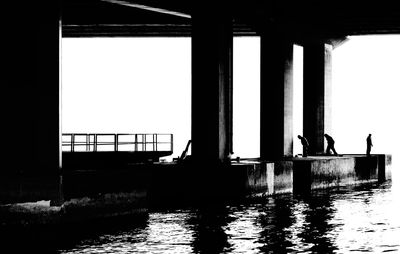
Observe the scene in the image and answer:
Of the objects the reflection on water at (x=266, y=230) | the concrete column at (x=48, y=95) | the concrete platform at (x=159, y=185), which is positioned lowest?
the reflection on water at (x=266, y=230)

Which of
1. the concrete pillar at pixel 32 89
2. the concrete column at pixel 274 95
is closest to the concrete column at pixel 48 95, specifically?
the concrete pillar at pixel 32 89

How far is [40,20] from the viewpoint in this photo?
2181 cm

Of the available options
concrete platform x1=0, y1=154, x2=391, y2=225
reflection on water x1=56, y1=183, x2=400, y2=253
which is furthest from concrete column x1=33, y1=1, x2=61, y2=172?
reflection on water x1=56, y1=183, x2=400, y2=253

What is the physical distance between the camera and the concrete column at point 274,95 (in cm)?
3975

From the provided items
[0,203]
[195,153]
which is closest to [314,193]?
[195,153]

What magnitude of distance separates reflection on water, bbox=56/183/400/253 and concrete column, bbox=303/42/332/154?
1628cm

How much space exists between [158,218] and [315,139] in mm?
24631

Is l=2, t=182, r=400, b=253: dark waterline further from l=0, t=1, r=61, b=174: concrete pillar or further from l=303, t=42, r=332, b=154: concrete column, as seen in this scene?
l=303, t=42, r=332, b=154: concrete column

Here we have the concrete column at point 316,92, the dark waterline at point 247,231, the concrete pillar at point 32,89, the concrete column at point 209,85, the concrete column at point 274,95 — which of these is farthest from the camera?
the concrete column at point 316,92

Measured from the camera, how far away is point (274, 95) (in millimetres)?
40031

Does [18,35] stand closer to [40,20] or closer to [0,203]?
[40,20]

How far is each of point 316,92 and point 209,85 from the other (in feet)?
58.5

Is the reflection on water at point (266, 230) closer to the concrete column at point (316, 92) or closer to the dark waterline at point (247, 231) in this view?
the dark waterline at point (247, 231)

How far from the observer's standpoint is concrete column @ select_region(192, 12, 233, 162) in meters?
32.2
